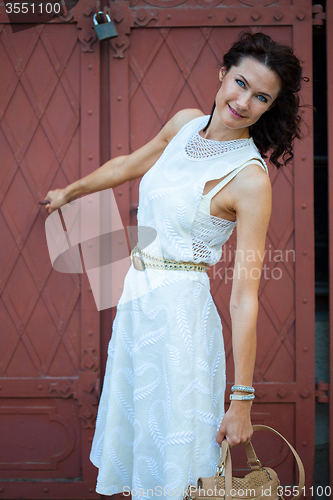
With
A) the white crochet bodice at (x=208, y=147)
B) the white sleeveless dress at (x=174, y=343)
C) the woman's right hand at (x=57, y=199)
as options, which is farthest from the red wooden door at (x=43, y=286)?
the white crochet bodice at (x=208, y=147)

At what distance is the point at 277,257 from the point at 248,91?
3.93ft

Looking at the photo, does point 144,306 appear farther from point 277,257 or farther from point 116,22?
point 116,22

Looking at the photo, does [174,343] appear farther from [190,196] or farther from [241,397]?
[190,196]

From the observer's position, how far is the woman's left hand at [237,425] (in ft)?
4.11

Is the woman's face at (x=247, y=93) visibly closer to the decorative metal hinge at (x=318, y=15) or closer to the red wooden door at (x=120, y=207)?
the red wooden door at (x=120, y=207)

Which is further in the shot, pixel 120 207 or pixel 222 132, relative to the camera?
pixel 120 207

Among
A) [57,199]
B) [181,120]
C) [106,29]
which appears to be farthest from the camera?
[106,29]

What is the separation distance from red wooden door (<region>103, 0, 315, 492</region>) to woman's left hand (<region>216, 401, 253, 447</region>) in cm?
107

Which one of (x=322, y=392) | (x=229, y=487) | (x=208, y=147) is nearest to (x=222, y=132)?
(x=208, y=147)

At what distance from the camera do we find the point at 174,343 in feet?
4.53

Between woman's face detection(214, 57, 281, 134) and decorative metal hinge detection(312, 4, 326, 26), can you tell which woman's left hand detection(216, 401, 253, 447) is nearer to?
woman's face detection(214, 57, 281, 134)

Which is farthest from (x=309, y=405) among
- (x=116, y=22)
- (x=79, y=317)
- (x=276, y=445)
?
(x=116, y=22)

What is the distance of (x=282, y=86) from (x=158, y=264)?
690 mm

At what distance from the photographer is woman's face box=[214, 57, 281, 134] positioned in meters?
1.31
